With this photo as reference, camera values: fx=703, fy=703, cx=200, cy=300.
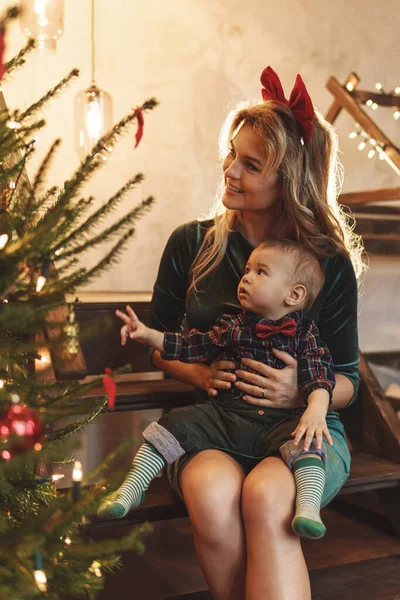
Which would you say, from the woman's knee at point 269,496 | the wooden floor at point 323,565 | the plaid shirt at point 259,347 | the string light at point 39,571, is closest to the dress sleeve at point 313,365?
the plaid shirt at point 259,347

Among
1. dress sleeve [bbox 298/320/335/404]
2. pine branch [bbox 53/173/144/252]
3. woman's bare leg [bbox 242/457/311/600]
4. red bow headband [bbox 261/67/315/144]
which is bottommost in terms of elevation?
woman's bare leg [bbox 242/457/311/600]

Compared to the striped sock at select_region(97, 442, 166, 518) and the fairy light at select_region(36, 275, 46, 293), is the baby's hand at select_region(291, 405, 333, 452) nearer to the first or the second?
the striped sock at select_region(97, 442, 166, 518)

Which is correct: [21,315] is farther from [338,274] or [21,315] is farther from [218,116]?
[218,116]

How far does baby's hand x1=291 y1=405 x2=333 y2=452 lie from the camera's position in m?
1.61

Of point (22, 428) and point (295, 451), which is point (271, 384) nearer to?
point (295, 451)

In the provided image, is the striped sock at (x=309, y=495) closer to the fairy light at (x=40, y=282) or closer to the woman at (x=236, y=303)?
the woman at (x=236, y=303)

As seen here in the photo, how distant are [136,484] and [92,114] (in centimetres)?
172

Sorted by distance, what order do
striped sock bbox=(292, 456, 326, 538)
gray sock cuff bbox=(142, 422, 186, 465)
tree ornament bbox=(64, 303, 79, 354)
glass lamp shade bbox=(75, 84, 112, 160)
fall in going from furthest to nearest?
1. glass lamp shade bbox=(75, 84, 112, 160)
2. gray sock cuff bbox=(142, 422, 186, 465)
3. striped sock bbox=(292, 456, 326, 538)
4. tree ornament bbox=(64, 303, 79, 354)

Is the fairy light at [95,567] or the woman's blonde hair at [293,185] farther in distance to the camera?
the woman's blonde hair at [293,185]

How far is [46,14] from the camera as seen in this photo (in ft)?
8.79

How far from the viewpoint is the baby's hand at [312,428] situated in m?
1.61

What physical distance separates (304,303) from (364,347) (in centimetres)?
200

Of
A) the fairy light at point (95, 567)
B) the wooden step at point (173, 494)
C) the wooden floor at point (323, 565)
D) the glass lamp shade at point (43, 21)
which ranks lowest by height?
the wooden floor at point (323, 565)

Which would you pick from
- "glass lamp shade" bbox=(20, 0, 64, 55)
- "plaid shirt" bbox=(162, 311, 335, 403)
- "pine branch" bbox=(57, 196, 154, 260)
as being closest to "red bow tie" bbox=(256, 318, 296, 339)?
"plaid shirt" bbox=(162, 311, 335, 403)
